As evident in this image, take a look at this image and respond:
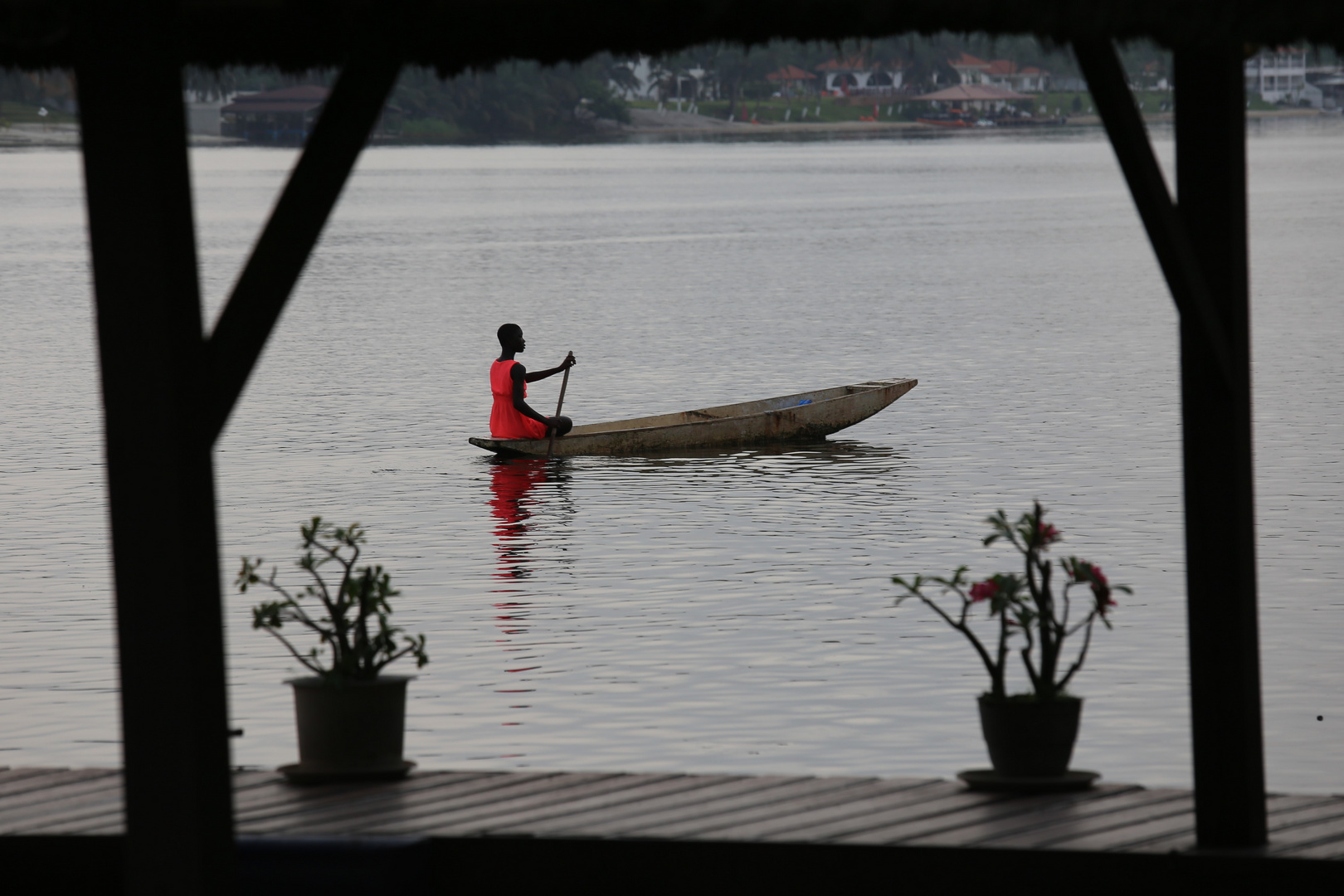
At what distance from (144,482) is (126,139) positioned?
2.33 feet

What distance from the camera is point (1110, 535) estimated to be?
16812 millimetres

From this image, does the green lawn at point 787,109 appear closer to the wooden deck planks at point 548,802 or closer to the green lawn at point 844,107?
the green lawn at point 844,107

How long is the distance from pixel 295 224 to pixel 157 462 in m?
0.64

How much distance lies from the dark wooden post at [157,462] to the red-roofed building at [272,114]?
139 m

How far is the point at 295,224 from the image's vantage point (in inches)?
183

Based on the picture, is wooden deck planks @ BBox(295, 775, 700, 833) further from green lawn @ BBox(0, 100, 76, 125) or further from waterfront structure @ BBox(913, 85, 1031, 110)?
waterfront structure @ BBox(913, 85, 1031, 110)

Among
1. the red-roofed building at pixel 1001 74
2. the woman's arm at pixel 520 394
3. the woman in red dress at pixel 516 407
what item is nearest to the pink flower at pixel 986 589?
the woman in red dress at pixel 516 407

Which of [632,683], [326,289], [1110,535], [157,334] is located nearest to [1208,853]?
[157,334]

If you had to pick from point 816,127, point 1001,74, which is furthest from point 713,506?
point 1001,74

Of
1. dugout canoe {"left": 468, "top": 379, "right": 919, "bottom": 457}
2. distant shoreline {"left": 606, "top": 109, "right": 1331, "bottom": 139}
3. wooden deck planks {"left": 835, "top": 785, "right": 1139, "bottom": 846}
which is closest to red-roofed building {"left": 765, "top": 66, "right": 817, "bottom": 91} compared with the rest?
distant shoreline {"left": 606, "top": 109, "right": 1331, "bottom": 139}

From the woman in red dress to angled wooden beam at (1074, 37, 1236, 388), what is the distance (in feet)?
44.5

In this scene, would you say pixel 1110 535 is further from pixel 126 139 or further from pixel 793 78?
pixel 793 78

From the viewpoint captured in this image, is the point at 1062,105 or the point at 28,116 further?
the point at 1062,105

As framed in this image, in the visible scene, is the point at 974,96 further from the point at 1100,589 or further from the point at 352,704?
the point at 352,704
